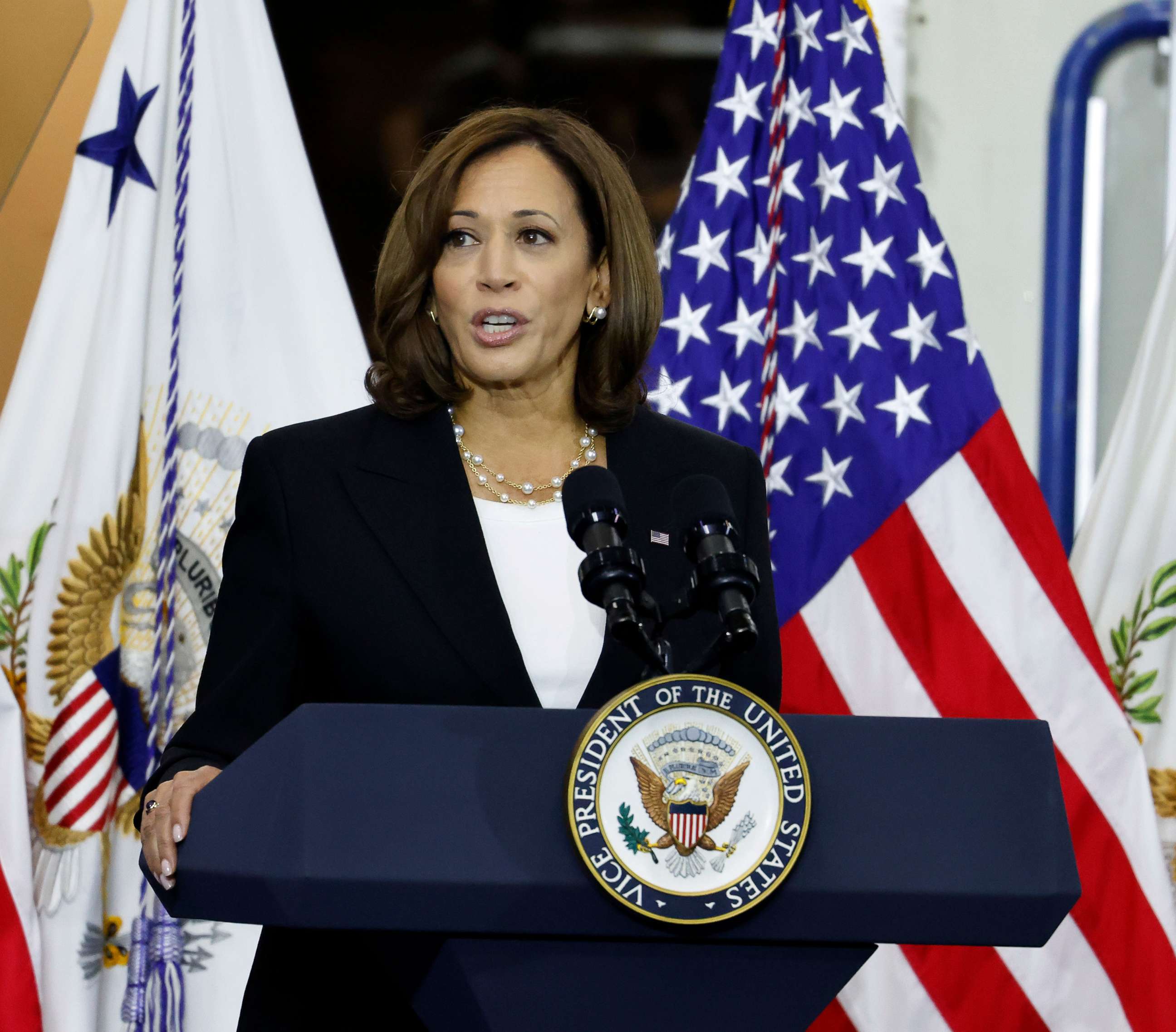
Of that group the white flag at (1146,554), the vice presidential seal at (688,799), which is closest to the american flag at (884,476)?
the white flag at (1146,554)

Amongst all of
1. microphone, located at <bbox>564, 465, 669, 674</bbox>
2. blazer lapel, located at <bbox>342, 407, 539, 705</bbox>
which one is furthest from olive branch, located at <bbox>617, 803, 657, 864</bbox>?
blazer lapel, located at <bbox>342, 407, 539, 705</bbox>

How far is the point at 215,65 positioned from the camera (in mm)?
2412

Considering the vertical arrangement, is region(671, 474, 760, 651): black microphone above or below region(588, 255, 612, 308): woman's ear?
below

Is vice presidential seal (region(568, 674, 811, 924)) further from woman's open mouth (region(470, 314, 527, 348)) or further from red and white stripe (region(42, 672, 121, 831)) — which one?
red and white stripe (region(42, 672, 121, 831))

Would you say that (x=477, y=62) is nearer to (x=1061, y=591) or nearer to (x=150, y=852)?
(x=1061, y=591)

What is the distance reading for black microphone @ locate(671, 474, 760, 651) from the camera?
3.07 ft

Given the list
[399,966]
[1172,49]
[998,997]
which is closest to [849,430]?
[998,997]

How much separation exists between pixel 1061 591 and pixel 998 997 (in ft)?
2.25

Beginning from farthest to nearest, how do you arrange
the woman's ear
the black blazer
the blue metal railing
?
the blue metal railing → the woman's ear → the black blazer

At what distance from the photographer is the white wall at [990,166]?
3180 mm

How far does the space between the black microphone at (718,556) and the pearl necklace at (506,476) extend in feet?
1.61

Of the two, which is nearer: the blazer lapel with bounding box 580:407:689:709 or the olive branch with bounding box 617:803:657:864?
the olive branch with bounding box 617:803:657:864

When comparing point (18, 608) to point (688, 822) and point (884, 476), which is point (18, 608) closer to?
point (884, 476)

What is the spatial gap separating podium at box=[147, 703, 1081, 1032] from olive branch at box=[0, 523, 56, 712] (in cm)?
134
